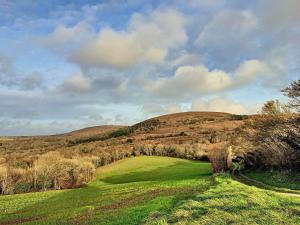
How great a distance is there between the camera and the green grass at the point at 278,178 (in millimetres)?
28312

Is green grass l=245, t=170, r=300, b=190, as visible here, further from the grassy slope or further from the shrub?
the grassy slope

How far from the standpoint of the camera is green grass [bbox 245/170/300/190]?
92.9ft

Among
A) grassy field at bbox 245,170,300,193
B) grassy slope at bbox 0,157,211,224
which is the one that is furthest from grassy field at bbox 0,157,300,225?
grassy field at bbox 245,170,300,193

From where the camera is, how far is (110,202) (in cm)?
2661

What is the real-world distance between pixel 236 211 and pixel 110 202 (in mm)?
11820

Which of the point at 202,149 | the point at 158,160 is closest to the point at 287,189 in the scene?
the point at 158,160

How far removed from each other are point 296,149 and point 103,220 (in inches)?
853

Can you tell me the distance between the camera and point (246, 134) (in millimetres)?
47625

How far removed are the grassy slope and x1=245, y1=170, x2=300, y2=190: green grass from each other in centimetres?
444

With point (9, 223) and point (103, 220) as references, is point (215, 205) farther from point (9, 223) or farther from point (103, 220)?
point (9, 223)

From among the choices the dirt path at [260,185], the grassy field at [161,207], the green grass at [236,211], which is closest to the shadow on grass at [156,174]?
the grassy field at [161,207]

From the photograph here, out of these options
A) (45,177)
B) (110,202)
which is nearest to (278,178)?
(110,202)

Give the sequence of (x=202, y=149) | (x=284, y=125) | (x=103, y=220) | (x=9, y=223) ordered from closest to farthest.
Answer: (x=103, y=220), (x=9, y=223), (x=284, y=125), (x=202, y=149)

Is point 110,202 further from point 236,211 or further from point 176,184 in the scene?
point 236,211
